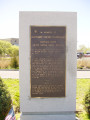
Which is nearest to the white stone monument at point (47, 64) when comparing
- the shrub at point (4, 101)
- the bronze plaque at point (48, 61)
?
the bronze plaque at point (48, 61)

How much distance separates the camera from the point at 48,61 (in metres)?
3.45

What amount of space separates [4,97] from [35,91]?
2.69 feet

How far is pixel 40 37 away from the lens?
3.37 metres

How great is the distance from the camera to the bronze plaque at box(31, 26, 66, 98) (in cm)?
338

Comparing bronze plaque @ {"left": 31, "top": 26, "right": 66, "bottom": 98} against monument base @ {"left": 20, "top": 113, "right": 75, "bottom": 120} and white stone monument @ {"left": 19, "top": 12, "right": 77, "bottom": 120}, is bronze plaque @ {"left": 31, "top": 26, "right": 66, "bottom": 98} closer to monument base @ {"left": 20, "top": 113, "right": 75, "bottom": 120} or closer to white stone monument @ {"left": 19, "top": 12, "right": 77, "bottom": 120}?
white stone monument @ {"left": 19, "top": 12, "right": 77, "bottom": 120}

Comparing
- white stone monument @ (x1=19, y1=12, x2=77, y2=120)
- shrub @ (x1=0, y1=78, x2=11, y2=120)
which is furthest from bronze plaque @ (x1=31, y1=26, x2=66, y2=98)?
shrub @ (x1=0, y1=78, x2=11, y2=120)

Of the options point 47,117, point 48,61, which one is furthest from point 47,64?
point 47,117

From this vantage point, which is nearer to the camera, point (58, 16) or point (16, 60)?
A: point (58, 16)

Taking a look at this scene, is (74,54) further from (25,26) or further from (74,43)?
(25,26)

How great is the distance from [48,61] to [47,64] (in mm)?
87

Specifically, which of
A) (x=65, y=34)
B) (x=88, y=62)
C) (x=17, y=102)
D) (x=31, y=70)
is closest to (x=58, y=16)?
(x=65, y=34)

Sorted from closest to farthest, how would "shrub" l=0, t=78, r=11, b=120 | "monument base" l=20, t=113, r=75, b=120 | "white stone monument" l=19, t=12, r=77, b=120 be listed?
"shrub" l=0, t=78, r=11, b=120 → "white stone monument" l=19, t=12, r=77, b=120 → "monument base" l=20, t=113, r=75, b=120

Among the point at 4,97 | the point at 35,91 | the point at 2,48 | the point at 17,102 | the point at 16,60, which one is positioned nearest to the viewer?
the point at 4,97

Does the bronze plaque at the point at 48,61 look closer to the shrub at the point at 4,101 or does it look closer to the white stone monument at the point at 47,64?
the white stone monument at the point at 47,64
